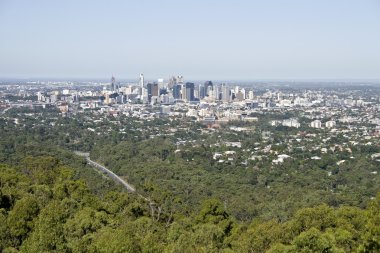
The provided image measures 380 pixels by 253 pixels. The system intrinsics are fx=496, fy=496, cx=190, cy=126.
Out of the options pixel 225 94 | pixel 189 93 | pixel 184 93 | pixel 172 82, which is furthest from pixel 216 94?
pixel 172 82

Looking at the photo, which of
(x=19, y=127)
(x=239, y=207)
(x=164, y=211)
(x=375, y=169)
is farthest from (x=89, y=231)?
(x=19, y=127)

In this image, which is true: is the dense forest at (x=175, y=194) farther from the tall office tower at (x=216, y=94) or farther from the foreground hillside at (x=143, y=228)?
the tall office tower at (x=216, y=94)

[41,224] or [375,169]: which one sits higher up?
[41,224]

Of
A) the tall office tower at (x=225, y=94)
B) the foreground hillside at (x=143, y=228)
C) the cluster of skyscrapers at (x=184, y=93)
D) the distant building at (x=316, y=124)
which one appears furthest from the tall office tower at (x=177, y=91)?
the foreground hillside at (x=143, y=228)

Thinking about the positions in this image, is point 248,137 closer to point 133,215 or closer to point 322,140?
point 322,140

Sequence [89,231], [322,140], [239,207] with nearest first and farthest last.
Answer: [89,231] → [239,207] → [322,140]

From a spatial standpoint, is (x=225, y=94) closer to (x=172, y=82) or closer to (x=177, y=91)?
(x=177, y=91)

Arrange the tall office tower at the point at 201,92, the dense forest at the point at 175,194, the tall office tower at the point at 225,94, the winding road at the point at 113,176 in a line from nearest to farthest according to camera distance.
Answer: the dense forest at the point at 175,194, the winding road at the point at 113,176, the tall office tower at the point at 225,94, the tall office tower at the point at 201,92

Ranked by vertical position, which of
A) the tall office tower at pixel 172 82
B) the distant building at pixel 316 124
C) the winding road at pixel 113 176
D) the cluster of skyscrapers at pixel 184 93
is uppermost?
the tall office tower at pixel 172 82

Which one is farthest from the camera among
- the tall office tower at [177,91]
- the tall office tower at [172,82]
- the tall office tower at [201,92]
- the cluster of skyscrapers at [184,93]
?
the tall office tower at [172,82]
